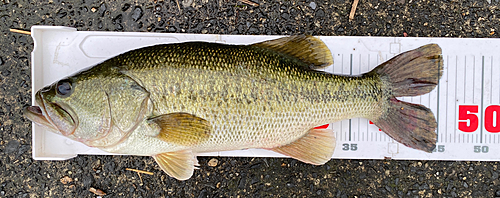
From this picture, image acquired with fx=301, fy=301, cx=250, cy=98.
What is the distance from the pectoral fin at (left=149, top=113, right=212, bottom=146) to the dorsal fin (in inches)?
25.3

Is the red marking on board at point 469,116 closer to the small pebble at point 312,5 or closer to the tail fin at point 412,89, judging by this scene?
the tail fin at point 412,89

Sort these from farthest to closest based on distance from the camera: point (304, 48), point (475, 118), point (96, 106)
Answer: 1. point (475, 118)
2. point (304, 48)
3. point (96, 106)

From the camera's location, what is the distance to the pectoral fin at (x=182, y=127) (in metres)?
1.78

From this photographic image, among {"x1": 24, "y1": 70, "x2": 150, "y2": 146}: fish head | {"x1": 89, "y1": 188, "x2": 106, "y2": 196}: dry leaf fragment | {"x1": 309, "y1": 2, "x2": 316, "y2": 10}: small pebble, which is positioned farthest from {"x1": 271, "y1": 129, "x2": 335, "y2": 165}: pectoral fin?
{"x1": 89, "y1": 188, "x2": 106, "y2": 196}: dry leaf fragment

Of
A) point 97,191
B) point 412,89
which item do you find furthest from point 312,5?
point 97,191

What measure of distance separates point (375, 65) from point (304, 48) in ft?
2.44

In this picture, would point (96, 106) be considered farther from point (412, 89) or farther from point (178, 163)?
point (412, 89)

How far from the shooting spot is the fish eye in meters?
1.79

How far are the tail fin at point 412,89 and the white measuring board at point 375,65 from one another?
1.18 feet

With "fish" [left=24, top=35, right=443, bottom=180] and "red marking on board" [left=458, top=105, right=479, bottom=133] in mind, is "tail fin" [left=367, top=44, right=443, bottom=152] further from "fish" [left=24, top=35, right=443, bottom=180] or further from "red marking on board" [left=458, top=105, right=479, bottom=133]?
"red marking on board" [left=458, top=105, right=479, bottom=133]

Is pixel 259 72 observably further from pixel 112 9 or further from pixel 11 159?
pixel 11 159

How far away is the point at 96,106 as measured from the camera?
5.83 feet

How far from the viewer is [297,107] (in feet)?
6.30

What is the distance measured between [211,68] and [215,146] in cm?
51
